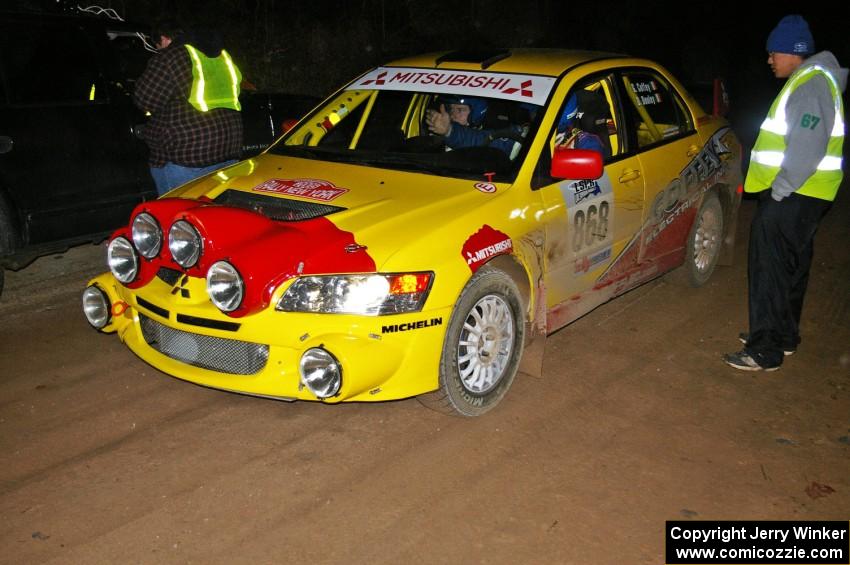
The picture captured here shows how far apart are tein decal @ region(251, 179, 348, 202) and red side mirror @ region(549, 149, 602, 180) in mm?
1150

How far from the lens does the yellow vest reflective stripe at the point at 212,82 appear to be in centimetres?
→ 610

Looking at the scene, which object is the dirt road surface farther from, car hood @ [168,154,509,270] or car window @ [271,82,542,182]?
car window @ [271,82,542,182]

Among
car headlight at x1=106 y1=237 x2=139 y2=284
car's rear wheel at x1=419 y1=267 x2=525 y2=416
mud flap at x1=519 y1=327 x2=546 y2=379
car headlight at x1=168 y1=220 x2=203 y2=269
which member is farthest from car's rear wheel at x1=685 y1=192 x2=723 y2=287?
car headlight at x1=106 y1=237 x2=139 y2=284

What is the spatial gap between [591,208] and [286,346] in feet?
6.72

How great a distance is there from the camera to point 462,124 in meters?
5.84

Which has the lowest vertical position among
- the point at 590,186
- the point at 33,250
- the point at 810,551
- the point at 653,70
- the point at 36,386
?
the point at 810,551

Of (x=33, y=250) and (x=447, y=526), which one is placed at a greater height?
(x=33, y=250)

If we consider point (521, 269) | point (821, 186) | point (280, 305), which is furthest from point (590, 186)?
point (280, 305)

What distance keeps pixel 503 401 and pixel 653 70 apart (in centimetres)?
271

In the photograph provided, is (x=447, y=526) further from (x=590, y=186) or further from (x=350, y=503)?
(x=590, y=186)

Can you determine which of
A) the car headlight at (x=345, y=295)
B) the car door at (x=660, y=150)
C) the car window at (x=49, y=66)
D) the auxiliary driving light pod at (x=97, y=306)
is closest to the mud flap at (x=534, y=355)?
the car headlight at (x=345, y=295)

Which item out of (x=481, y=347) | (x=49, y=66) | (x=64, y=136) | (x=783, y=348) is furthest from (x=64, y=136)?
(x=783, y=348)

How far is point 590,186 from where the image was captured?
16.7 ft

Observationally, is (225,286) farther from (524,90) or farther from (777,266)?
(777,266)
